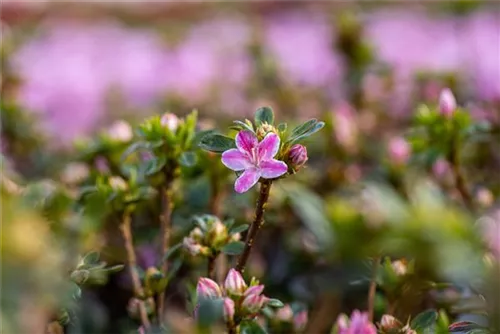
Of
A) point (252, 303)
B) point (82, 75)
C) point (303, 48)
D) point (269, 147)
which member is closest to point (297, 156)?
point (269, 147)

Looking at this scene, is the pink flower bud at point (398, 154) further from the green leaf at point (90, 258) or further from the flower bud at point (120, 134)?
the green leaf at point (90, 258)

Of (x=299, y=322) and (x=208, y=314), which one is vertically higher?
(x=208, y=314)

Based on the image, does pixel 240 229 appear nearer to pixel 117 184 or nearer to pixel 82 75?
pixel 117 184

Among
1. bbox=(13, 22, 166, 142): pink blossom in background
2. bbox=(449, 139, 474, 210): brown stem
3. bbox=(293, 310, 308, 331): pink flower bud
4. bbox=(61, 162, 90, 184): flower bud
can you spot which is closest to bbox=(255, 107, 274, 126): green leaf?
bbox=(293, 310, 308, 331): pink flower bud

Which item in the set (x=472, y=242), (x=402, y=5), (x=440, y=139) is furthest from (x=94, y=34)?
(x=472, y=242)

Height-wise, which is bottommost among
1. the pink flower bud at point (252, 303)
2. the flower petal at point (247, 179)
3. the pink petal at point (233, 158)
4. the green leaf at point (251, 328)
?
the green leaf at point (251, 328)

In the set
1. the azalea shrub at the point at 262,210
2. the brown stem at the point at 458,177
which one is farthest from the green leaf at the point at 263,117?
the brown stem at the point at 458,177
